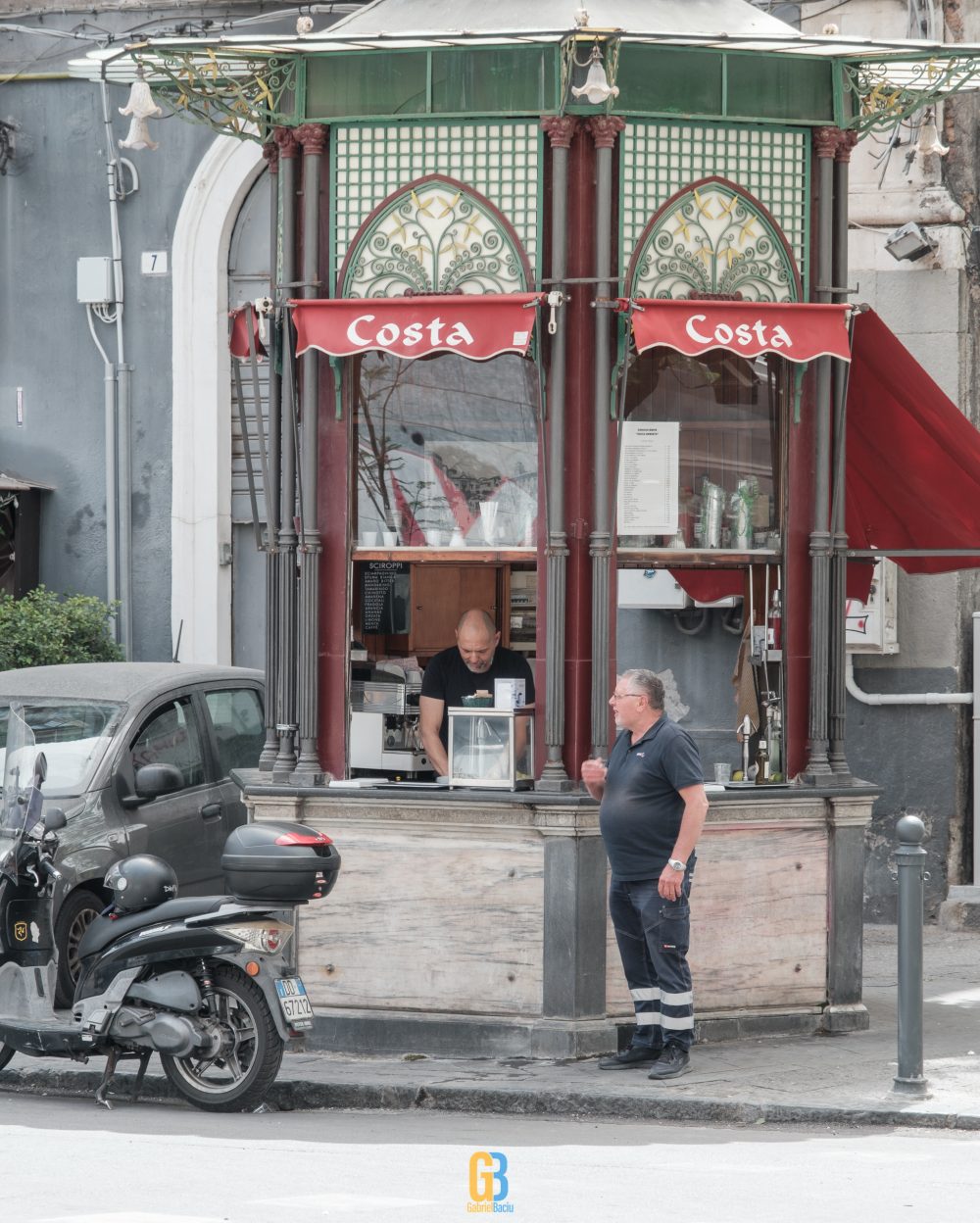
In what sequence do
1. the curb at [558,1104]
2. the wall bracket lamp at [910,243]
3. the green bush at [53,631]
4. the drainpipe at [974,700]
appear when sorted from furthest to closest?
the green bush at [53,631]
the drainpipe at [974,700]
the wall bracket lamp at [910,243]
the curb at [558,1104]

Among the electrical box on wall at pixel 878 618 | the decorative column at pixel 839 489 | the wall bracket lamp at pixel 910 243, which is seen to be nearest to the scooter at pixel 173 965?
the decorative column at pixel 839 489

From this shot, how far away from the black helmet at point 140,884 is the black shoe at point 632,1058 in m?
2.04

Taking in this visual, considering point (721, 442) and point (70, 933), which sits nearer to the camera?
point (721, 442)

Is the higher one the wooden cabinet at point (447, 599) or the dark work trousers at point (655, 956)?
the wooden cabinet at point (447, 599)

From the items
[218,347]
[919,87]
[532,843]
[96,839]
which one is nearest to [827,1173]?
[532,843]

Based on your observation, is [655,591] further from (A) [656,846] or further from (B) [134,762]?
(A) [656,846]

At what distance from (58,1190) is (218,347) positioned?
9836mm

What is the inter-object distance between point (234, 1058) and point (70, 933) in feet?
6.93

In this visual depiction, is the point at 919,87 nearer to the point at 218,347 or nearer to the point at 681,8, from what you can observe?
the point at 681,8

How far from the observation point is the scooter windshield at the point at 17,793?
8.45m

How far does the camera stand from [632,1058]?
8516 millimetres

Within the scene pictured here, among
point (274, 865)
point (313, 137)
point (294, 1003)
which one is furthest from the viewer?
point (313, 137)

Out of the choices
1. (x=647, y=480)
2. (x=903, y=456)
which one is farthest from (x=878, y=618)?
(x=647, y=480)

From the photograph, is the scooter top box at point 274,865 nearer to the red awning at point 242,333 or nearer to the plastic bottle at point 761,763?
the plastic bottle at point 761,763
